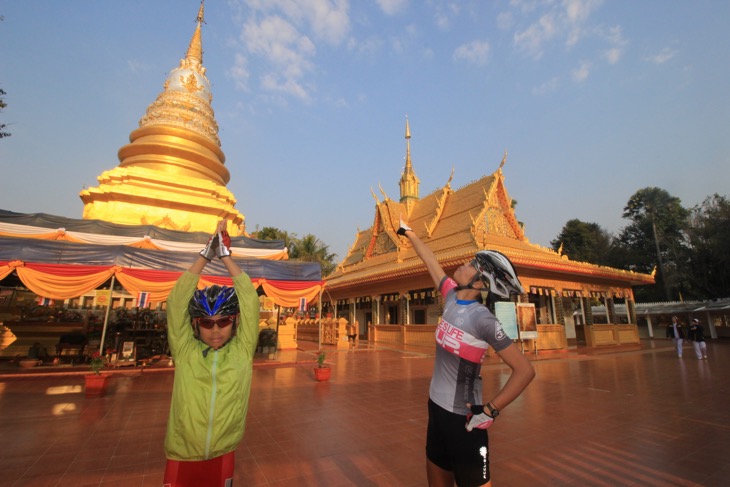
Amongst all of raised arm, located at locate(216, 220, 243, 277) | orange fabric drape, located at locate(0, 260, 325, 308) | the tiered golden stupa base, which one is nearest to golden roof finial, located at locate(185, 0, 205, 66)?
the tiered golden stupa base

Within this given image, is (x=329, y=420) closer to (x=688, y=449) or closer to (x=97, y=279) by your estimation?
(x=688, y=449)

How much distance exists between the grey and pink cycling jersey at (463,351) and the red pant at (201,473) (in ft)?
3.61

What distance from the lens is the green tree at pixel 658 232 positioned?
93.7ft

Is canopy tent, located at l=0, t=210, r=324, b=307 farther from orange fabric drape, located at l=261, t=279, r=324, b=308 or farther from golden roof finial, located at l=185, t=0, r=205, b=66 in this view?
golden roof finial, located at l=185, t=0, r=205, b=66

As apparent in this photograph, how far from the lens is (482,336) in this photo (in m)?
1.78

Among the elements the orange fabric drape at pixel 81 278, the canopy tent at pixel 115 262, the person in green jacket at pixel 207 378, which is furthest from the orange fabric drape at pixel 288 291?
the person in green jacket at pixel 207 378

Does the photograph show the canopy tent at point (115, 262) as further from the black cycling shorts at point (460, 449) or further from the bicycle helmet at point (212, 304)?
the black cycling shorts at point (460, 449)

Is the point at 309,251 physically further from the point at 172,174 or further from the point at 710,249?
the point at 710,249

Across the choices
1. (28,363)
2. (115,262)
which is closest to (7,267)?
(115,262)

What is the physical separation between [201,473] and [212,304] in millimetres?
767

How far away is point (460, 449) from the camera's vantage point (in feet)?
5.57

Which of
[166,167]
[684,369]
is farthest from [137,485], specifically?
[166,167]

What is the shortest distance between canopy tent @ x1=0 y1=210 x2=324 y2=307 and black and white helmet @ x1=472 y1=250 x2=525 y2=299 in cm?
777

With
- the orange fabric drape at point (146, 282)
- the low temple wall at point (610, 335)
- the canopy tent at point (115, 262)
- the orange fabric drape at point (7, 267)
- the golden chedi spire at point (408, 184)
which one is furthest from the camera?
the golden chedi spire at point (408, 184)
